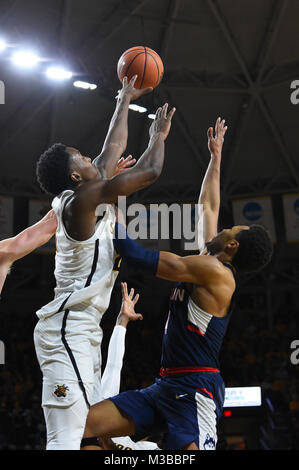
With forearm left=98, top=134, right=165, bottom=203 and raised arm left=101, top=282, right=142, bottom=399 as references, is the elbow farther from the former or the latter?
raised arm left=101, top=282, right=142, bottom=399

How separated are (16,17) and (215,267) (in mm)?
8616

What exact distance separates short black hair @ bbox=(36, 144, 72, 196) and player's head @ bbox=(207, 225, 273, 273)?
1.05 m

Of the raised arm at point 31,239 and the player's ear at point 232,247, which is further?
the raised arm at point 31,239

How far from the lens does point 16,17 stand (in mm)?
10531

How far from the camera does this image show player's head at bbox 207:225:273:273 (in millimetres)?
3643

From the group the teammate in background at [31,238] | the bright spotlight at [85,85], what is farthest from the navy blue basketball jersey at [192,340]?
the bright spotlight at [85,85]

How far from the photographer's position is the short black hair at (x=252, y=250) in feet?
11.9

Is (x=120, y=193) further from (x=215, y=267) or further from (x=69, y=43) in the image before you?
(x=69, y=43)

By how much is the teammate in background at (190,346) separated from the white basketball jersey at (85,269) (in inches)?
5.0

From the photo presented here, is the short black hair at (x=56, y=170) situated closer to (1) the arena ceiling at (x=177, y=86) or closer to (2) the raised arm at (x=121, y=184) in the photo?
(2) the raised arm at (x=121, y=184)

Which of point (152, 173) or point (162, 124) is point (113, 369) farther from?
point (162, 124)

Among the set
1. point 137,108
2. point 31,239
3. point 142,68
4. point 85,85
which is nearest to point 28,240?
point 31,239

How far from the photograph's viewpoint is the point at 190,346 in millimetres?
3611

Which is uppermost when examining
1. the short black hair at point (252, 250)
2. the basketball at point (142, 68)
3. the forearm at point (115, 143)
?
the basketball at point (142, 68)
